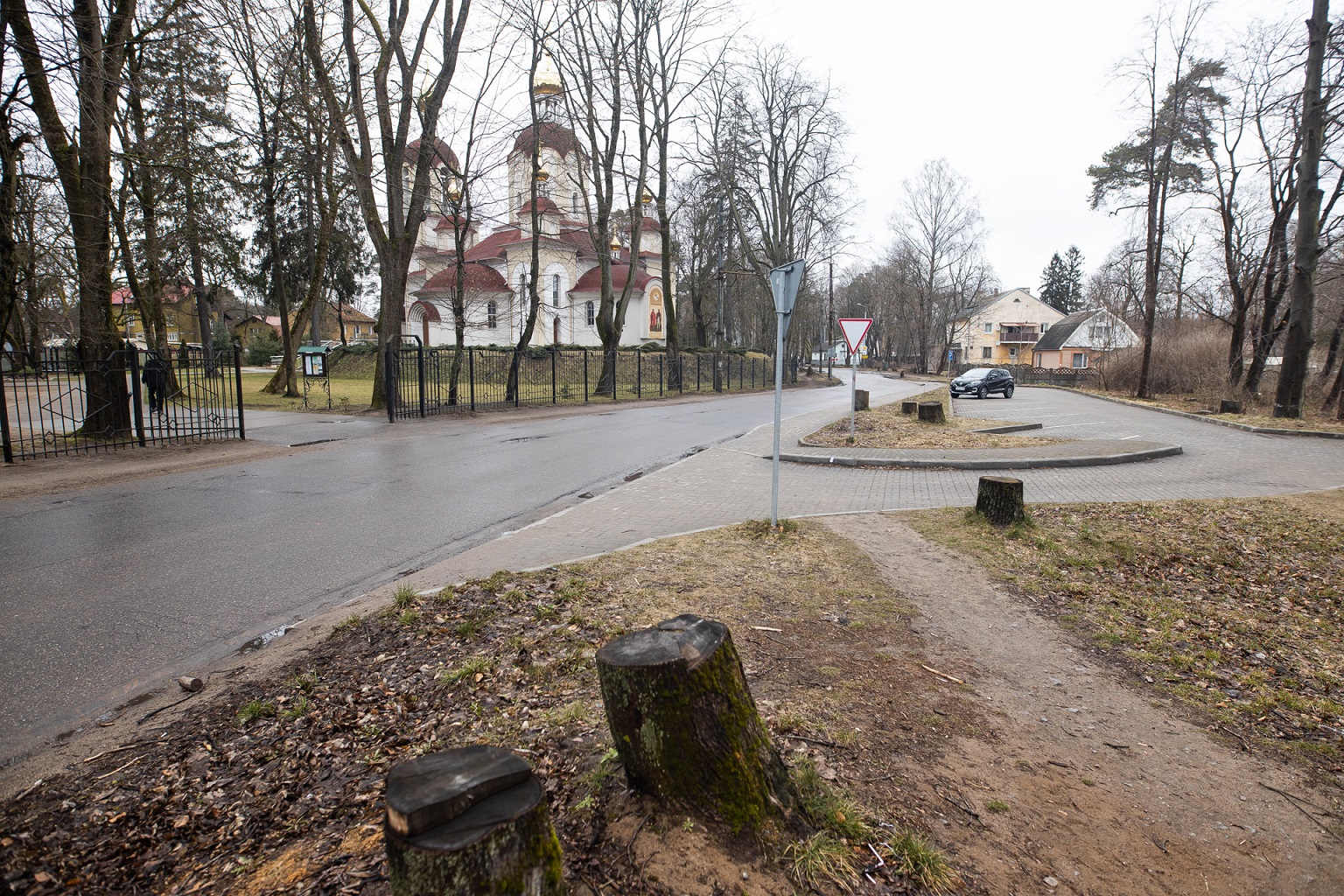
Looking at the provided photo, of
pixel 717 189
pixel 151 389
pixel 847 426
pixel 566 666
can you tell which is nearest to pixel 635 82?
pixel 717 189

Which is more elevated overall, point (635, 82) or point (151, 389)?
point (635, 82)

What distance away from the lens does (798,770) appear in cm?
303

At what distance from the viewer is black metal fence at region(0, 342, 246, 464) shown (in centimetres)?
1163

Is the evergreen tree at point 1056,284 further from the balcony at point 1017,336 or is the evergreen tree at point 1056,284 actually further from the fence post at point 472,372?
the fence post at point 472,372

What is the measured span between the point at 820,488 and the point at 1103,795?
739cm

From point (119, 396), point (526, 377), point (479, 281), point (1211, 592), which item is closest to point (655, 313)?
point (479, 281)

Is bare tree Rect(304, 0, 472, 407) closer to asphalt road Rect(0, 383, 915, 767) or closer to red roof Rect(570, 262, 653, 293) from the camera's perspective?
asphalt road Rect(0, 383, 915, 767)

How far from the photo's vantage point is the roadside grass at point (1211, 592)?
415 centimetres

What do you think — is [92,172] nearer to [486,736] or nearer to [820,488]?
[820,488]

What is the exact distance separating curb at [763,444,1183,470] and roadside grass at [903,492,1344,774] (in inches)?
132

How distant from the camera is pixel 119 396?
13227 millimetres

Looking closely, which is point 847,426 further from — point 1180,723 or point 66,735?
point 66,735

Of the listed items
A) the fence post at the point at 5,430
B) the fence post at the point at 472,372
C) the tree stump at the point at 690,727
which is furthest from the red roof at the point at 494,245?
the tree stump at the point at 690,727

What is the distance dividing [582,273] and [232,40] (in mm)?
41271
